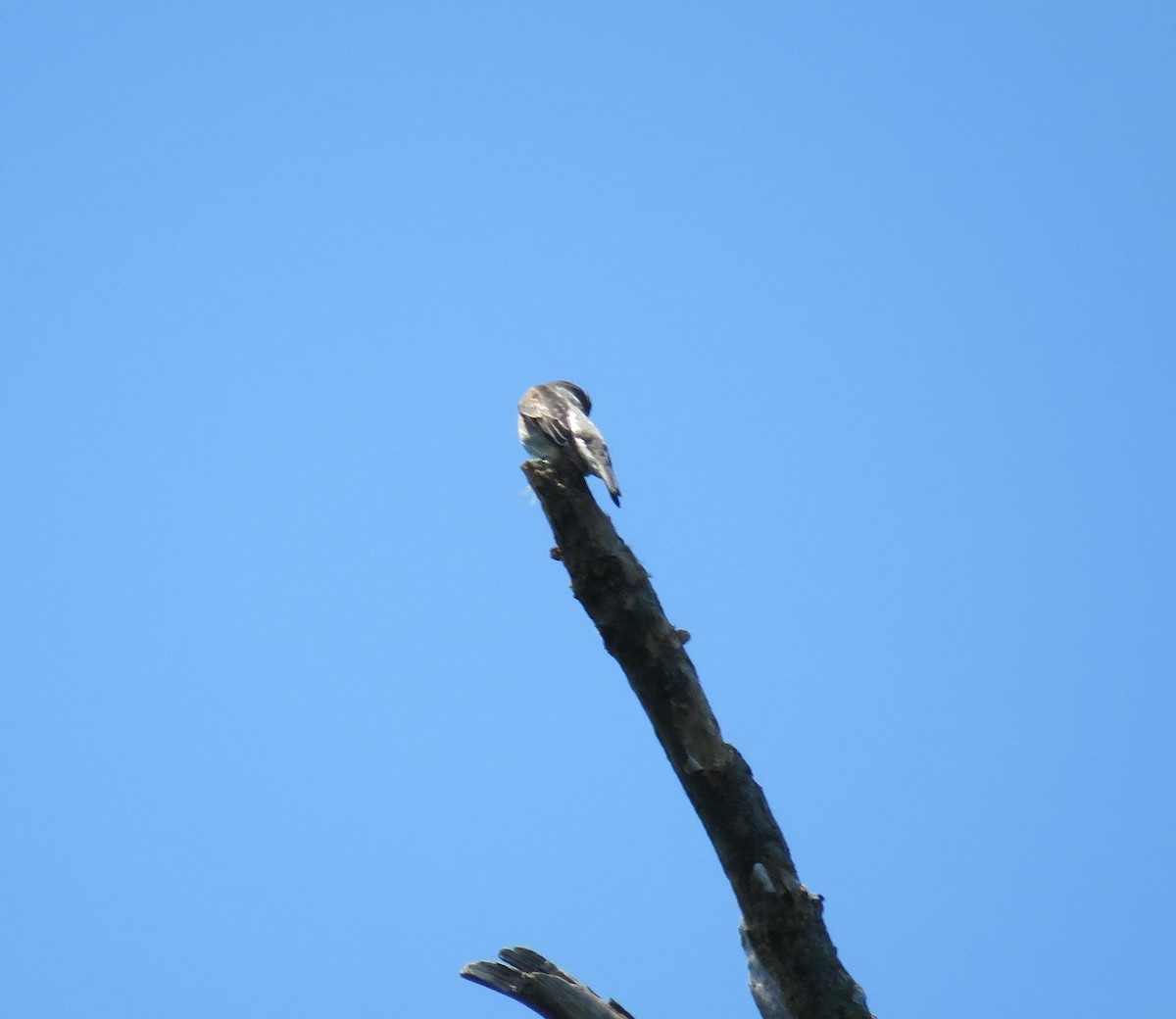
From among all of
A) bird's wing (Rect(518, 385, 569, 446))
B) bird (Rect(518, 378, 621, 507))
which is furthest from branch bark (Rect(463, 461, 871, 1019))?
bird's wing (Rect(518, 385, 569, 446))

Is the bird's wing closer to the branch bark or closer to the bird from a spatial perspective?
the bird

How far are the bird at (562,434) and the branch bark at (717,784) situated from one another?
27 centimetres

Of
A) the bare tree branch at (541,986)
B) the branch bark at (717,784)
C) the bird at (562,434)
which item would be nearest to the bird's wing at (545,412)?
the bird at (562,434)

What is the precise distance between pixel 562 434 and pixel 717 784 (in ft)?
3.63

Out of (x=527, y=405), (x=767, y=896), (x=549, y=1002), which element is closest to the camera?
(x=767, y=896)

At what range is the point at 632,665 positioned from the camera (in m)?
2.94

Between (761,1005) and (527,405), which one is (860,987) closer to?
(761,1005)

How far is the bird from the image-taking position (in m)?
A: 3.22

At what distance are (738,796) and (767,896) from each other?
0.27 m

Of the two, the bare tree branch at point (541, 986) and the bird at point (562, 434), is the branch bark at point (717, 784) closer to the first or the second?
the bird at point (562, 434)

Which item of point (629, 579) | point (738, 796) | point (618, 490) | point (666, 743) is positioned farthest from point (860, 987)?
point (618, 490)

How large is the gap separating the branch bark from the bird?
10.6 inches

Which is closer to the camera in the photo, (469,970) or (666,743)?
(666,743)

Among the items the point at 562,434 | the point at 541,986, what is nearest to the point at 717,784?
the point at 541,986
